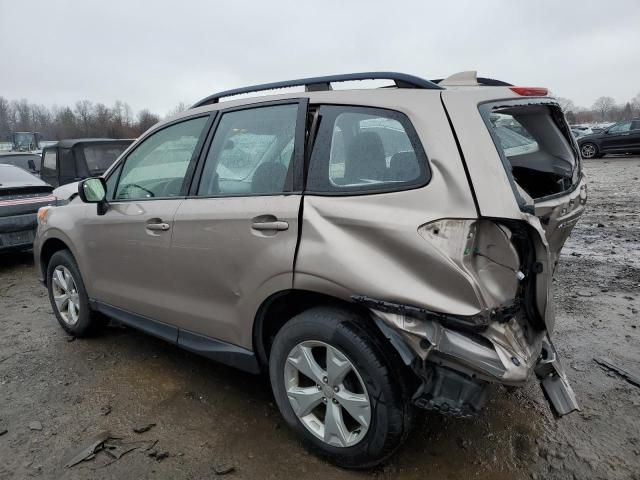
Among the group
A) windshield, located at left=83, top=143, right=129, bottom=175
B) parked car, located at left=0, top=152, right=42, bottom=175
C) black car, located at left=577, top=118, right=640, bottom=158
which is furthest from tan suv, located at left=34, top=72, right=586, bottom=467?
black car, located at left=577, top=118, right=640, bottom=158

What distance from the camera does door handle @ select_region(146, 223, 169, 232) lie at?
302 cm

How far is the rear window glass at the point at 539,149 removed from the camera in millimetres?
2592

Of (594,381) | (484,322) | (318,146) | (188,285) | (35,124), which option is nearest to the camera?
(484,322)

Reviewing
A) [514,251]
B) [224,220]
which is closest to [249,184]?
[224,220]

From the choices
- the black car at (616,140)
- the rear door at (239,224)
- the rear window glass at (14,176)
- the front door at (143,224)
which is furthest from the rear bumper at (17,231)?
the black car at (616,140)

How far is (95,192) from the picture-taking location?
3.43 m

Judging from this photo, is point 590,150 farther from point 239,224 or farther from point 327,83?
point 239,224

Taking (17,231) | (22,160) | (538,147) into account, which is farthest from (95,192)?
(22,160)

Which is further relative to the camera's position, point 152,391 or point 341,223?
point 152,391

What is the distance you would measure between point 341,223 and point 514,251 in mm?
754

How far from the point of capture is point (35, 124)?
77.1 meters

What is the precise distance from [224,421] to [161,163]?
5.65 ft

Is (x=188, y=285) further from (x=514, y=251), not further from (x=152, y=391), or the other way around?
(x=514, y=251)

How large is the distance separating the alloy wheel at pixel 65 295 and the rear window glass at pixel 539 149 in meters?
3.40
